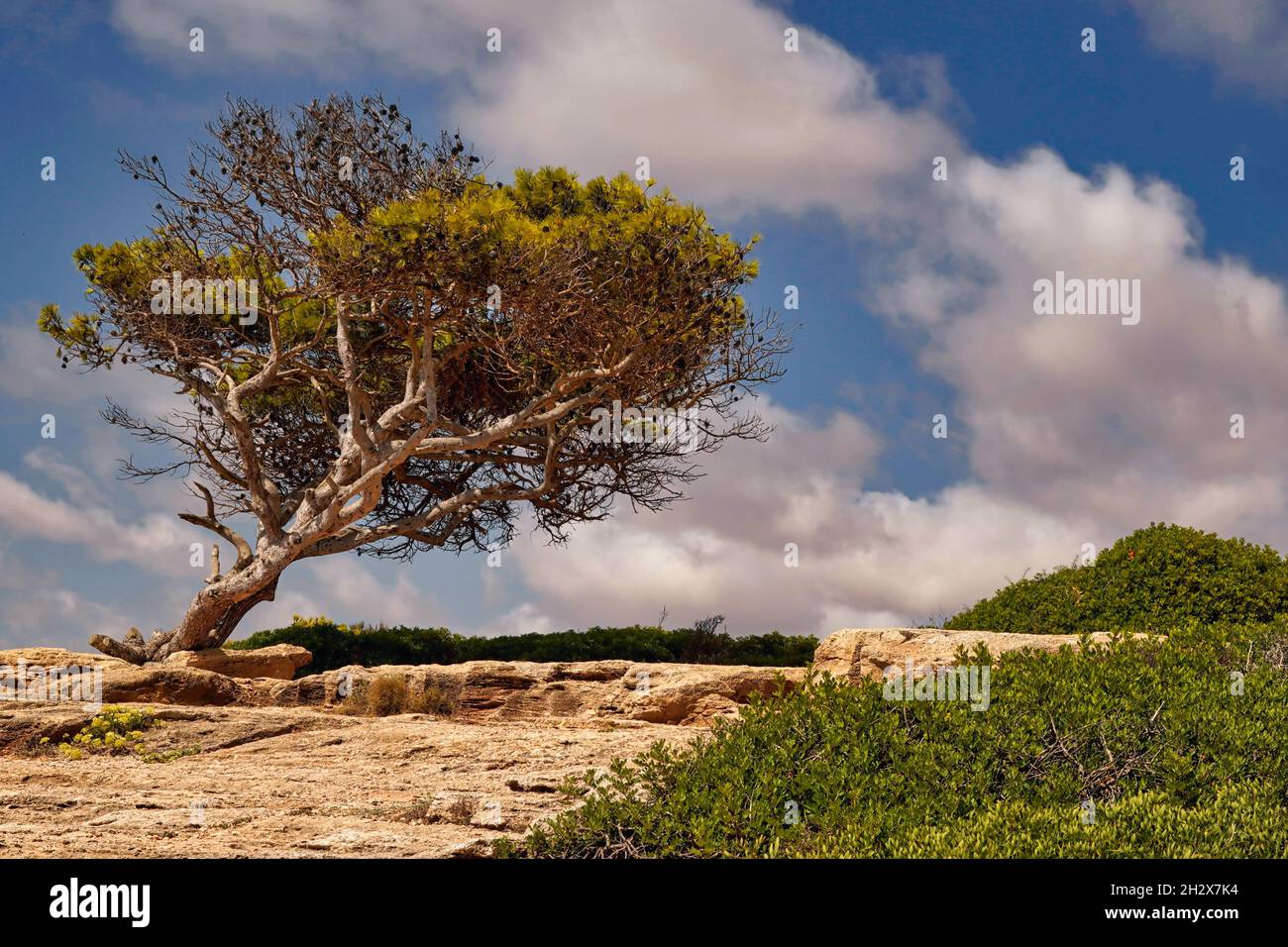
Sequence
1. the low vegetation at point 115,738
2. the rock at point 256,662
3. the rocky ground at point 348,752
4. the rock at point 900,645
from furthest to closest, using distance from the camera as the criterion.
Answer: the rock at point 256,662 → the rock at point 900,645 → the low vegetation at point 115,738 → the rocky ground at point 348,752

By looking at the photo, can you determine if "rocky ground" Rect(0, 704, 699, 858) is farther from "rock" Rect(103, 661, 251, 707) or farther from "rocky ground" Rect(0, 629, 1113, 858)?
"rock" Rect(103, 661, 251, 707)

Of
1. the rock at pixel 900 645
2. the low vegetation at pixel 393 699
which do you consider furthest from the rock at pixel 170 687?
the rock at pixel 900 645

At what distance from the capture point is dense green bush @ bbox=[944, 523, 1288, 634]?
12031mm

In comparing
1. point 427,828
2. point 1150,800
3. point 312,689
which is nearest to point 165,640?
point 312,689

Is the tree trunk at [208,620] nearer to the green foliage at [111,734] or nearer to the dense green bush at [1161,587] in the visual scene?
the green foliage at [111,734]

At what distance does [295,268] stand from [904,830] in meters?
13.2

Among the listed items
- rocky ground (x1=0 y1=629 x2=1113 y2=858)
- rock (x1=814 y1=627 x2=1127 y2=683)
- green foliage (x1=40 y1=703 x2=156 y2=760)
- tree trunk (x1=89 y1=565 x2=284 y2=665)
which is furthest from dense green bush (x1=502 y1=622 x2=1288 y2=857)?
tree trunk (x1=89 y1=565 x2=284 y2=665)

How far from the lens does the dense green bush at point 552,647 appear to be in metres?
16.8

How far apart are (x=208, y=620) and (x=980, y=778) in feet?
46.4

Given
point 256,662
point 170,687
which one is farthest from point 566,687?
point 256,662

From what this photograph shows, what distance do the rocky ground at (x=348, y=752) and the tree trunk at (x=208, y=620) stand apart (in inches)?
141

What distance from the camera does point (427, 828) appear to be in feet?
18.8

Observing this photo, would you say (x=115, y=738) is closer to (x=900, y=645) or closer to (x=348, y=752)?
(x=348, y=752)
